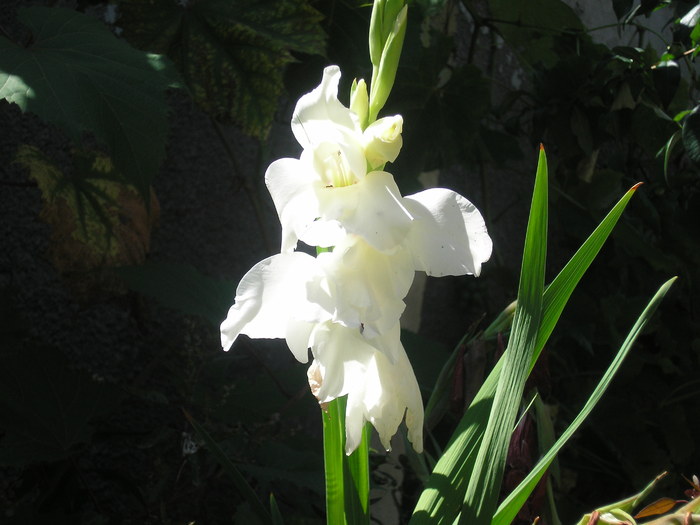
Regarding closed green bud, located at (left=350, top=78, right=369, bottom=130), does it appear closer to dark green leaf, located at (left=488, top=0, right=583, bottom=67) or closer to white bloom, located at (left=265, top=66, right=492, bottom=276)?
white bloom, located at (left=265, top=66, right=492, bottom=276)

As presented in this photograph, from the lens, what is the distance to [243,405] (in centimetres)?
86

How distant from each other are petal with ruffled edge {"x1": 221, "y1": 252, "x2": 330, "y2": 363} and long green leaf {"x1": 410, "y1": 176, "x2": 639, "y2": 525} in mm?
154

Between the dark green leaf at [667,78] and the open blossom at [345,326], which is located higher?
the dark green leaf at [667,78]

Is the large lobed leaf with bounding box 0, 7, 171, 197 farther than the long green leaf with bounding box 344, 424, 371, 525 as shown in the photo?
Yes

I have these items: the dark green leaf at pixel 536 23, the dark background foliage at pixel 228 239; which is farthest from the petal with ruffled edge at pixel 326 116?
the dark green leaf at pixel 536 23

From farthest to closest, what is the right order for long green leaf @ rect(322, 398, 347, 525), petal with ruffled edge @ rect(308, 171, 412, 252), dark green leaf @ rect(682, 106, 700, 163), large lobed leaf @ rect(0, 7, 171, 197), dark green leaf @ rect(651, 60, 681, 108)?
1. dark green leaf @ rect(651, 60, 681, 108)
2. dark green leaf @ rect(682, 106, 700, 163)
3. large lobed leaf @ rect(0, 7, 171, 197)
4. long green leaf @ rect(322, 398, 347, 525)
5. petal with ruffled edge @ rect(308, 171, 412, 252)

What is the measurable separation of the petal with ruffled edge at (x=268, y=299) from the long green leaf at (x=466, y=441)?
15 cm

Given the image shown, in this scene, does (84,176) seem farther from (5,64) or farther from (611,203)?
(611,203)

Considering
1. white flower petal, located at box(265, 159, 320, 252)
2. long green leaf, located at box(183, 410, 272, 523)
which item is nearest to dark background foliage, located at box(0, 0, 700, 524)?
long green leaf, located at box(183, 410, 272, 523)

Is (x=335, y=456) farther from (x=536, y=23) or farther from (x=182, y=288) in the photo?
(x=536, y=23)

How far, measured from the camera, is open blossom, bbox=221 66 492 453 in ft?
1.08

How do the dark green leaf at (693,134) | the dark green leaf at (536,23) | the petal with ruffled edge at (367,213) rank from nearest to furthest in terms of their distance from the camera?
the petal with ruffled edge at (367,213) < the dark green leaf at (693,134) < the dark green leaf at (536,23)

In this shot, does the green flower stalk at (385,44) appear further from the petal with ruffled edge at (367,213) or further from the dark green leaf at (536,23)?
the dark green leaf at (536,23)

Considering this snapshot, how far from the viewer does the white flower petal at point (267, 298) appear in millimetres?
355
